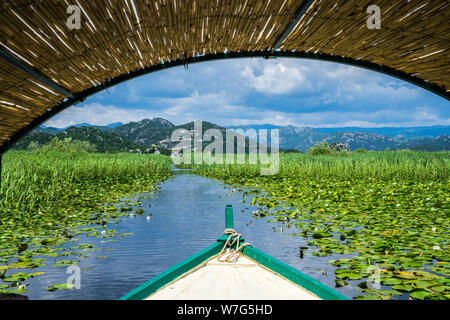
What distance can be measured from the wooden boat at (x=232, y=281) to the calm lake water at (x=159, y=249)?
100cm

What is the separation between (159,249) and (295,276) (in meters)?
2.79

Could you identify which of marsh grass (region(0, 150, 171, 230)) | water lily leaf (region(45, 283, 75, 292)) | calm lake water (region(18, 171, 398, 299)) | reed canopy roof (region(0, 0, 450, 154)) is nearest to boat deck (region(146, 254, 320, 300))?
calm lake water (region(18, 171, 398, 299))

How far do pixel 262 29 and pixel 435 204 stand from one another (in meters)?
5.28

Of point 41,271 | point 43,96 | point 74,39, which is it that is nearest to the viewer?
point 74,39

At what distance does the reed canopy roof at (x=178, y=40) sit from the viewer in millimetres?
A: 2311

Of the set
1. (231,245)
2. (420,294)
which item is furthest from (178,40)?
(420,294)

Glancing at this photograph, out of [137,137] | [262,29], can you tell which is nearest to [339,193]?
[262,29]

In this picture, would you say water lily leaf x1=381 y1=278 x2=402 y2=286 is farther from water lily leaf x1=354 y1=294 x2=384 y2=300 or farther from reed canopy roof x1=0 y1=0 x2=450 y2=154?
reed canopy roof x1=0 y1=0 x2=450 y2=154

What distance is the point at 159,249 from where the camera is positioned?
4375 mm

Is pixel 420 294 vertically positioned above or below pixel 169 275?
below

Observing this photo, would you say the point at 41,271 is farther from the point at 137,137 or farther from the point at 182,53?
the point at 137,137

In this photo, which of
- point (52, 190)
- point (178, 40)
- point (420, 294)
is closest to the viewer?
point (420, 294)

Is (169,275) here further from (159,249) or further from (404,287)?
(159,249)

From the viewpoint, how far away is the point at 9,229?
15.3 ft
